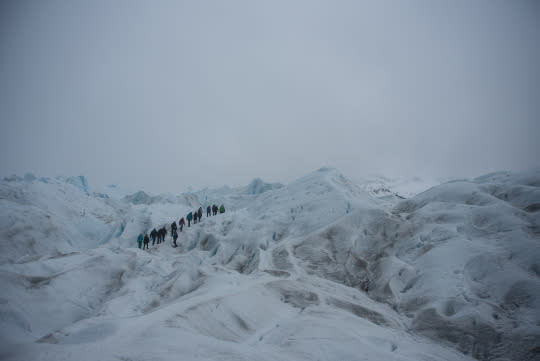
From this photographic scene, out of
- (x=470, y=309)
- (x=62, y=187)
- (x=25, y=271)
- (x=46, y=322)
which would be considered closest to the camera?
(x=470, y=309)

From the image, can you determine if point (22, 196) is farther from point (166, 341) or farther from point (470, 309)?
point (470, 309)

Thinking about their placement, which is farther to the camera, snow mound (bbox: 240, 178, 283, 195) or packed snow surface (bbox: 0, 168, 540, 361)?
snow mound (bbox: 240, 178, 283, 195)

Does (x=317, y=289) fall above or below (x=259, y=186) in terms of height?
above

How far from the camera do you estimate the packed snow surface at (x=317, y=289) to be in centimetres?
504

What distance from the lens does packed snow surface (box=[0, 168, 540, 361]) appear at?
5.04 meters

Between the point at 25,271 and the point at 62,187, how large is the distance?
2907cm

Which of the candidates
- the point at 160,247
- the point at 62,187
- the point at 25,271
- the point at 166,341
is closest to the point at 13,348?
the point at 166,341

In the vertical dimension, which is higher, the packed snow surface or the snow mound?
the packed snow surface

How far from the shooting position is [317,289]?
910 cm

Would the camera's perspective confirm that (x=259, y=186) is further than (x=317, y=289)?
Yes

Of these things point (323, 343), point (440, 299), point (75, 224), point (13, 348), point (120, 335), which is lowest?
point (75, 224)

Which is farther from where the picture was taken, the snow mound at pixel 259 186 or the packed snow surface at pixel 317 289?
the snow mound at pixel 259 186

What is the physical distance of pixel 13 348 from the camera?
379 centimetres

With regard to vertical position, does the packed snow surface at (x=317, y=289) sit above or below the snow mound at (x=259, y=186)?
above
